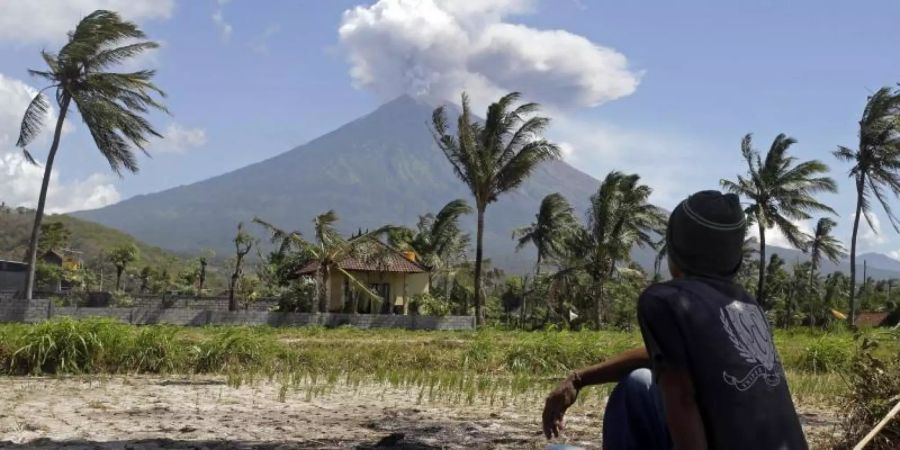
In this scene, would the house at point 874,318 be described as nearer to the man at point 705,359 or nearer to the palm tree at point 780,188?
the palm tree at point 780,188

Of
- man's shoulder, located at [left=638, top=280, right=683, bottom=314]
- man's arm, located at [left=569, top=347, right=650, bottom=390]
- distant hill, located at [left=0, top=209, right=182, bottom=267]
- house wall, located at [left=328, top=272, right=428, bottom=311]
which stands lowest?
man's arm, located at [left=569, top=347, right=650, bottom=390]

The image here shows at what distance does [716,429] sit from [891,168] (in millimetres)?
33890

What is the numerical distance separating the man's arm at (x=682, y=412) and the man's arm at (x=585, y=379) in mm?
387

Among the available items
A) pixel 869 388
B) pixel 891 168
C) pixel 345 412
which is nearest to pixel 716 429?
pixel 869 388

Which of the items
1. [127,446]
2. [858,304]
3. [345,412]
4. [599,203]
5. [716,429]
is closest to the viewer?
[716,429]

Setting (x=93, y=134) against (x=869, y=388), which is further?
(x=93, y=134)

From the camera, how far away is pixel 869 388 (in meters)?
4.60

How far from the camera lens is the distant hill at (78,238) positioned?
9227 cm

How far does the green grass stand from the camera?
8594mm

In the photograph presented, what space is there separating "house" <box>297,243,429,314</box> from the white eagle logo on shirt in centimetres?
2884

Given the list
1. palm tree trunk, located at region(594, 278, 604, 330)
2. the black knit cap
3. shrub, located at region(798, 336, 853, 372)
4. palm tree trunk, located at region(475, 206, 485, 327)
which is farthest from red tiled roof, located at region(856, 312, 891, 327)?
the black knit cap

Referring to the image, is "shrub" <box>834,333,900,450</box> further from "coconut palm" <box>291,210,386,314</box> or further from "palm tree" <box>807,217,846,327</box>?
"palm tree" <box>807,217,846,327</box>

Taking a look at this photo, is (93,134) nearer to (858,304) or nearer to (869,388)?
(869,388)

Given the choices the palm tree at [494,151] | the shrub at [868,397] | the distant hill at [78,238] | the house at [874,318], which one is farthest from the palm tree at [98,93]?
the distant hill at [78,238]
